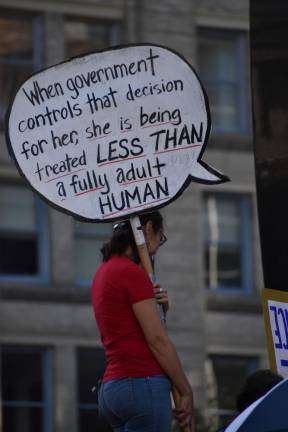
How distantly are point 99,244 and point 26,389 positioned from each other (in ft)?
8.64

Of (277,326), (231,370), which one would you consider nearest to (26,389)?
(231,370)

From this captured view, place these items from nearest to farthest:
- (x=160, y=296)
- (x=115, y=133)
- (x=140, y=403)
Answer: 1. (x=140, y=403)
2. (x=160, y=296)
3. (x=115, y=133)

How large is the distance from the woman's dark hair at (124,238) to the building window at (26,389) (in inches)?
868

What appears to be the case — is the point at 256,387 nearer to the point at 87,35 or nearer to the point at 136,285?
the point at 136,285

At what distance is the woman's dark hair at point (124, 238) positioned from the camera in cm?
861

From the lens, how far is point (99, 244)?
31266mm

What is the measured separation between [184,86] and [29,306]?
73.8ft

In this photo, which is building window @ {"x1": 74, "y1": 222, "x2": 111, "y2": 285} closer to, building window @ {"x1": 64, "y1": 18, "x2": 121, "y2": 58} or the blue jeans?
building window @ {"x1": 64, "y1": 18, "x2": 121, "y2": 58}

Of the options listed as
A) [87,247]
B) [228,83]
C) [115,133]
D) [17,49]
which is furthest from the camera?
[228,83]

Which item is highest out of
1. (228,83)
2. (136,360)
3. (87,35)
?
(87,35)

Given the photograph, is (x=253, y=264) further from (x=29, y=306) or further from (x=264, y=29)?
(x=264, y=29)

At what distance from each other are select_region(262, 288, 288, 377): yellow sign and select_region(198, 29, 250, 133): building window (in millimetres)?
23980

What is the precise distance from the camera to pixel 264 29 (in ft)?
29.3

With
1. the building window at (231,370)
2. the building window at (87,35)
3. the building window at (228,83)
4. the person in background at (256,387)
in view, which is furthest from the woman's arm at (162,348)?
the building window at (228,83)
